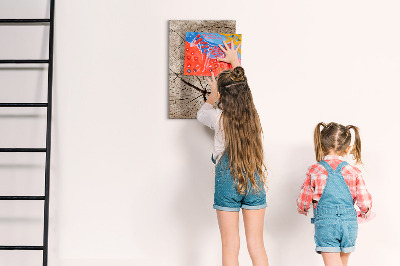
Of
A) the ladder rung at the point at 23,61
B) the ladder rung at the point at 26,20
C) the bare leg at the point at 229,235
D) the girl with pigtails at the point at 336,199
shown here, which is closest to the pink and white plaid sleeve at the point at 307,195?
the girl with pigtails at the point at 336,199

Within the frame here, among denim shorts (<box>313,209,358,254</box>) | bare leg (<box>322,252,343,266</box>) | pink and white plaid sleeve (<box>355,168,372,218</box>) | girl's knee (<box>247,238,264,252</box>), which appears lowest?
bare leg (<box>322,252,343,266</box>)

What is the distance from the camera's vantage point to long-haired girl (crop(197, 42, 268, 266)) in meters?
2.52

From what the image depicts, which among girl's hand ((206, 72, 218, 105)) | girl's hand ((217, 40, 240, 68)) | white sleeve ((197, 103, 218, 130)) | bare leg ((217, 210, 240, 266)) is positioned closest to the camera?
bare leg ((217, 210, 240, 266))

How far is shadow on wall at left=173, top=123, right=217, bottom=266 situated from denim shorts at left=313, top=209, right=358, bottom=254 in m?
0.77

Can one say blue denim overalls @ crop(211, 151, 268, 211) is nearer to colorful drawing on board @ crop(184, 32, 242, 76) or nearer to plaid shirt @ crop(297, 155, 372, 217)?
plaid shirt @ crop(297, 155, 372, 217)

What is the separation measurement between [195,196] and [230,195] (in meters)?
0.55

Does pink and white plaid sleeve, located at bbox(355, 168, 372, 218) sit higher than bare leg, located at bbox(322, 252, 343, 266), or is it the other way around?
pink and white plaid sleeve, located at bbox(355, 168, 372, 218)

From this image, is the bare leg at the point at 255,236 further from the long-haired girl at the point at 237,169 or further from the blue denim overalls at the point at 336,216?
the blue denim overalls at the point at 336,216

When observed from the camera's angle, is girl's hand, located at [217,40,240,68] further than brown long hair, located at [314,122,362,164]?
Yes

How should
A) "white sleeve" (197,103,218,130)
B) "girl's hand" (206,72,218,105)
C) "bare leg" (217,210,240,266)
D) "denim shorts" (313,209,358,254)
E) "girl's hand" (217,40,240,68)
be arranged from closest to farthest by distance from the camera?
"denim shorts" (313,209,358,254)
"bare leg" (217,210,240,266)
"white sleeve" (197,103,218,130)
"girl's hand" (206,72,218,105)
"girl's hand" (217,40,240,68)

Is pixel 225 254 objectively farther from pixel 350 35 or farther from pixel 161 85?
pixel 350 35

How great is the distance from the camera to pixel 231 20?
3.00 meters

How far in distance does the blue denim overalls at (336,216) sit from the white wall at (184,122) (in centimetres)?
54

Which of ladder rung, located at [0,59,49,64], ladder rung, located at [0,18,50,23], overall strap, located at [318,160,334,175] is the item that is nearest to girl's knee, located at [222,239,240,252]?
overall strap, located at [318,160,334,175]
